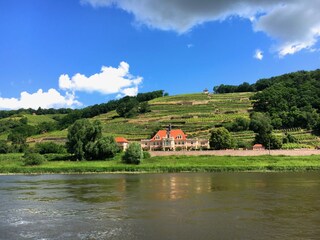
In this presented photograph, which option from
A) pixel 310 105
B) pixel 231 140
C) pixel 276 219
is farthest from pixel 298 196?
pixel 310 105

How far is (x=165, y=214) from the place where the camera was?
86.5ft

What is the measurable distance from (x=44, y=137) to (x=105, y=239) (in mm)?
128334

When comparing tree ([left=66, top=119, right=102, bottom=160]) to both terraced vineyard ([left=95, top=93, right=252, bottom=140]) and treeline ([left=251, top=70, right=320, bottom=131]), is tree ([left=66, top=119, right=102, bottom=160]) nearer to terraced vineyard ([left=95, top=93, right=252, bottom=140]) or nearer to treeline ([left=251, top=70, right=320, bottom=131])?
terraced vineyard ([left=95, top=93, right=252, bottom=140])

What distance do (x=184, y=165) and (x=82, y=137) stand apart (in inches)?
1100

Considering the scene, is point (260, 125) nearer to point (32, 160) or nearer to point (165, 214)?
point (32, 160)

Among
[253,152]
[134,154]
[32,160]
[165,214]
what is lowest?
[165,214]

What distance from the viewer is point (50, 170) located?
254 feet

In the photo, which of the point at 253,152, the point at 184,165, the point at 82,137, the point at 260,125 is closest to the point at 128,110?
the point at 260,125

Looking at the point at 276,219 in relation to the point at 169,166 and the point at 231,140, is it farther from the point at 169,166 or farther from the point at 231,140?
the point at 231,140

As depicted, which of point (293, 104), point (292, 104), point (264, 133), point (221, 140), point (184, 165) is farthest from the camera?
point (292, 104)

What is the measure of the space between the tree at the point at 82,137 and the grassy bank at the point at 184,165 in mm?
3826

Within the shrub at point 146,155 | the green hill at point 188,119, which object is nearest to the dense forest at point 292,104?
the green hill at point 188,119

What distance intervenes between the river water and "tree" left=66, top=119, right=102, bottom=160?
158 ft

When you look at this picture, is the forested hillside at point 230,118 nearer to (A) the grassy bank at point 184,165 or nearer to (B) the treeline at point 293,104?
(B) the treeline at point 293,104
